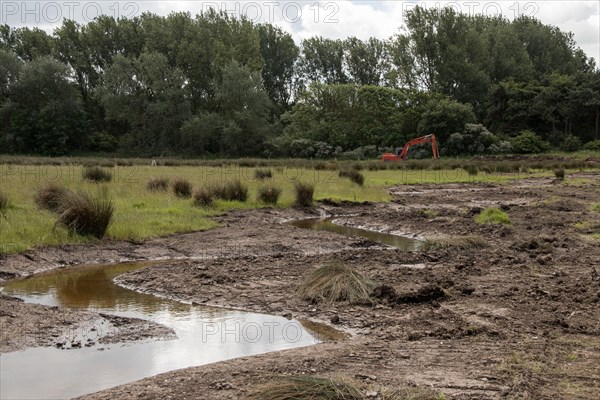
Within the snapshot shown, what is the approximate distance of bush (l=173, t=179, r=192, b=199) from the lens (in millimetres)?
20808

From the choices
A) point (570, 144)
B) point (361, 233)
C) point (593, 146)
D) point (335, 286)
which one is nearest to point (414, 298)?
point (335, 286)

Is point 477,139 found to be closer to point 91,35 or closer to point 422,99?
point 422,99

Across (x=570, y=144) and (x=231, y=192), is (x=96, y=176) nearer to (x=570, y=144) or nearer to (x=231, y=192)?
(x=231, y=192)

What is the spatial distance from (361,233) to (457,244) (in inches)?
157

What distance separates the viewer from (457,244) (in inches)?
524

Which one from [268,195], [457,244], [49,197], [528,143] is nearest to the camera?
[457,244]

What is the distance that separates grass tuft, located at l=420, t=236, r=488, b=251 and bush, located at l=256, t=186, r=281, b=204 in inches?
323

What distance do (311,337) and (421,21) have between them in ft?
240

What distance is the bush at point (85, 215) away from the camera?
13336mm

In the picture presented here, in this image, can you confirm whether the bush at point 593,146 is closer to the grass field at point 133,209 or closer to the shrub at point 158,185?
the grass field at point 133,209

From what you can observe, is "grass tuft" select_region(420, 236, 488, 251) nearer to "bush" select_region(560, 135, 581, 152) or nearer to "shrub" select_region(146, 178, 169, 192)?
"shrub" select_region(146, 178, 169, 192)

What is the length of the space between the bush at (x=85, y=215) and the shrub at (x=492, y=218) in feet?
31.7

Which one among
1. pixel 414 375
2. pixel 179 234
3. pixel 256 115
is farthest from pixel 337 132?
pixel 414 375

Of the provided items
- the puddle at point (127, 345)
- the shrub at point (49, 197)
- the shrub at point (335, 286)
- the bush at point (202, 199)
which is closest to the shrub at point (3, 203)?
the shrub at point (49, 197)
